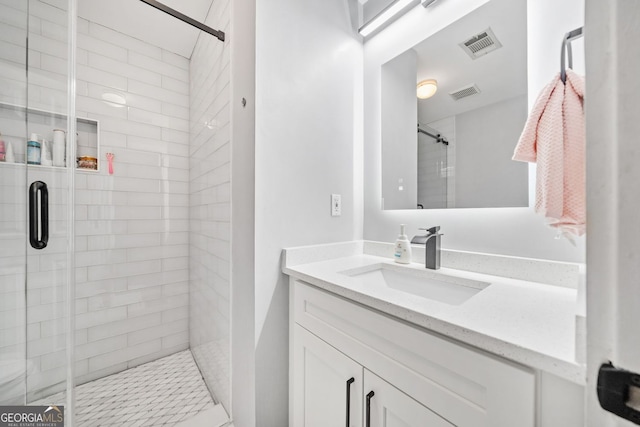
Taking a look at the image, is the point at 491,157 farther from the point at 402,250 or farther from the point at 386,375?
the point at 386,375

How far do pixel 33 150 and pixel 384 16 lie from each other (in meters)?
1.98

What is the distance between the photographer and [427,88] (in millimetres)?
1265

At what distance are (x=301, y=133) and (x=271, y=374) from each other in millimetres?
1126

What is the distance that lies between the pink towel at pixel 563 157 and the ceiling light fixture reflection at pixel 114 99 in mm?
2436

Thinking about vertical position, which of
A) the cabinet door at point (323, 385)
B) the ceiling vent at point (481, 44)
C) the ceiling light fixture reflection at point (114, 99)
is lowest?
the cabinet door at point (323, 385)

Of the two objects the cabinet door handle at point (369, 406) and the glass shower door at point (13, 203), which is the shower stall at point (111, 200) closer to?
the glass shower door at point (13, 203)

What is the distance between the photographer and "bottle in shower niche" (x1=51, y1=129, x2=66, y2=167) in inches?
47.3

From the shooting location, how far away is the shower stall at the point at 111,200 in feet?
3.67

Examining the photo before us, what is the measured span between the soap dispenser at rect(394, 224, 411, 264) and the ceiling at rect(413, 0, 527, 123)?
636mm

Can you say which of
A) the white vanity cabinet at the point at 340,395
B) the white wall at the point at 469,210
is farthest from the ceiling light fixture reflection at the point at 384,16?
the white vanity cabinet at the point at 340,395

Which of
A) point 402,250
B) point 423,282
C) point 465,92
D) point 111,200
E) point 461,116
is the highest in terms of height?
point 465,92

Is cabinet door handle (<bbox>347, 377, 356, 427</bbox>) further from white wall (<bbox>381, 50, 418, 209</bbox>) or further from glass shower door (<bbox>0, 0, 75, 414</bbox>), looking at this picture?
glass shower door (<bbox>0, 0, 75, 414</bbox>)

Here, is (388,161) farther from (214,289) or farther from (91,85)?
(91,85)

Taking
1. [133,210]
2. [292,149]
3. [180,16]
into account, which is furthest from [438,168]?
[133,210]
